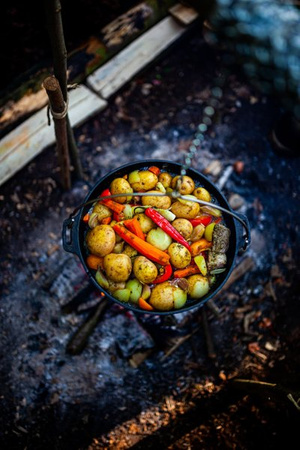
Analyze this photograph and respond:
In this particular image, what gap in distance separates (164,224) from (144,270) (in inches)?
17.1

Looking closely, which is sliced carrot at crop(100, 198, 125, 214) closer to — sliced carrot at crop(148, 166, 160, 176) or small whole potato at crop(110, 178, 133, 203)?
small whole potato at crop(110, 178, 133, 203)

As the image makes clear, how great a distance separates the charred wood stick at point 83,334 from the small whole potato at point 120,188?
1366 mm

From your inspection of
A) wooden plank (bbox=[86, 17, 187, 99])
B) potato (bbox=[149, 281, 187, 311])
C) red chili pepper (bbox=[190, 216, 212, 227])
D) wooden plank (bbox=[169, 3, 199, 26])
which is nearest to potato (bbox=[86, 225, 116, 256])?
potato (bbox=[149, 281, 187, 311])

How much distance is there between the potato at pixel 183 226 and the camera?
2.94 m

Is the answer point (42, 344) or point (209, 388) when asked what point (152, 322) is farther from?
point (42, 344)

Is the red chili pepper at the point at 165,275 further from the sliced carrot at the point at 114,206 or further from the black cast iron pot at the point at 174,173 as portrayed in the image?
the sliced carrot at the point at 114,206

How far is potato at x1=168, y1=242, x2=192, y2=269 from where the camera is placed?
9.37ft

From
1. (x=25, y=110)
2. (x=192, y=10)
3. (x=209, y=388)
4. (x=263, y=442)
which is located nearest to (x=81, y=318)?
(x=209, y=388)

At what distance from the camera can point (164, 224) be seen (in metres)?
2.90

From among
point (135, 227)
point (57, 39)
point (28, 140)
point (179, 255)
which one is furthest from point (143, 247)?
point (28, 140)

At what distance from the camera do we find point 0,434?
11.0ft

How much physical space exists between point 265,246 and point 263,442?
217 centimetres

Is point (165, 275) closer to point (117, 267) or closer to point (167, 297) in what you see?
point (167, 297)

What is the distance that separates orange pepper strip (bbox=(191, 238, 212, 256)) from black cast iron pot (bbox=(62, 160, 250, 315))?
201mm
